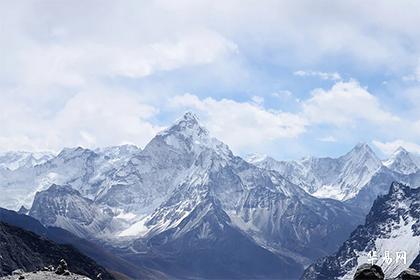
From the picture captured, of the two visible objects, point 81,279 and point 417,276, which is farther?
point 81,279

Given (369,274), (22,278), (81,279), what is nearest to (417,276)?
(369,274)

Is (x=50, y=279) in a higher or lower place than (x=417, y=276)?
lower

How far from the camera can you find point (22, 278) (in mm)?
68750

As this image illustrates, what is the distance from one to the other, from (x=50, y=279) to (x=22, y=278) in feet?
8.76

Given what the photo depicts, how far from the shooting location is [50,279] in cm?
6944

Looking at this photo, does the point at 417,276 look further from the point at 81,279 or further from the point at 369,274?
the point at 81,279

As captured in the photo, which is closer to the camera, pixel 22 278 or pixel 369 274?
pixel 369 274

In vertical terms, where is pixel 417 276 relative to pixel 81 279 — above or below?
above

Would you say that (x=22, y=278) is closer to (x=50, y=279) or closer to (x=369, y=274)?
(x=50, y=279)

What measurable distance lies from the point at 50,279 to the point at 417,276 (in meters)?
34.7

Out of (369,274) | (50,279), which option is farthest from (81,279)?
(369,274)

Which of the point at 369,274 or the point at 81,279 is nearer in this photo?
the point at 369,274

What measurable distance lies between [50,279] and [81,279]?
3001mm

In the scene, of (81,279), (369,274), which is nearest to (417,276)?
(369,274)
